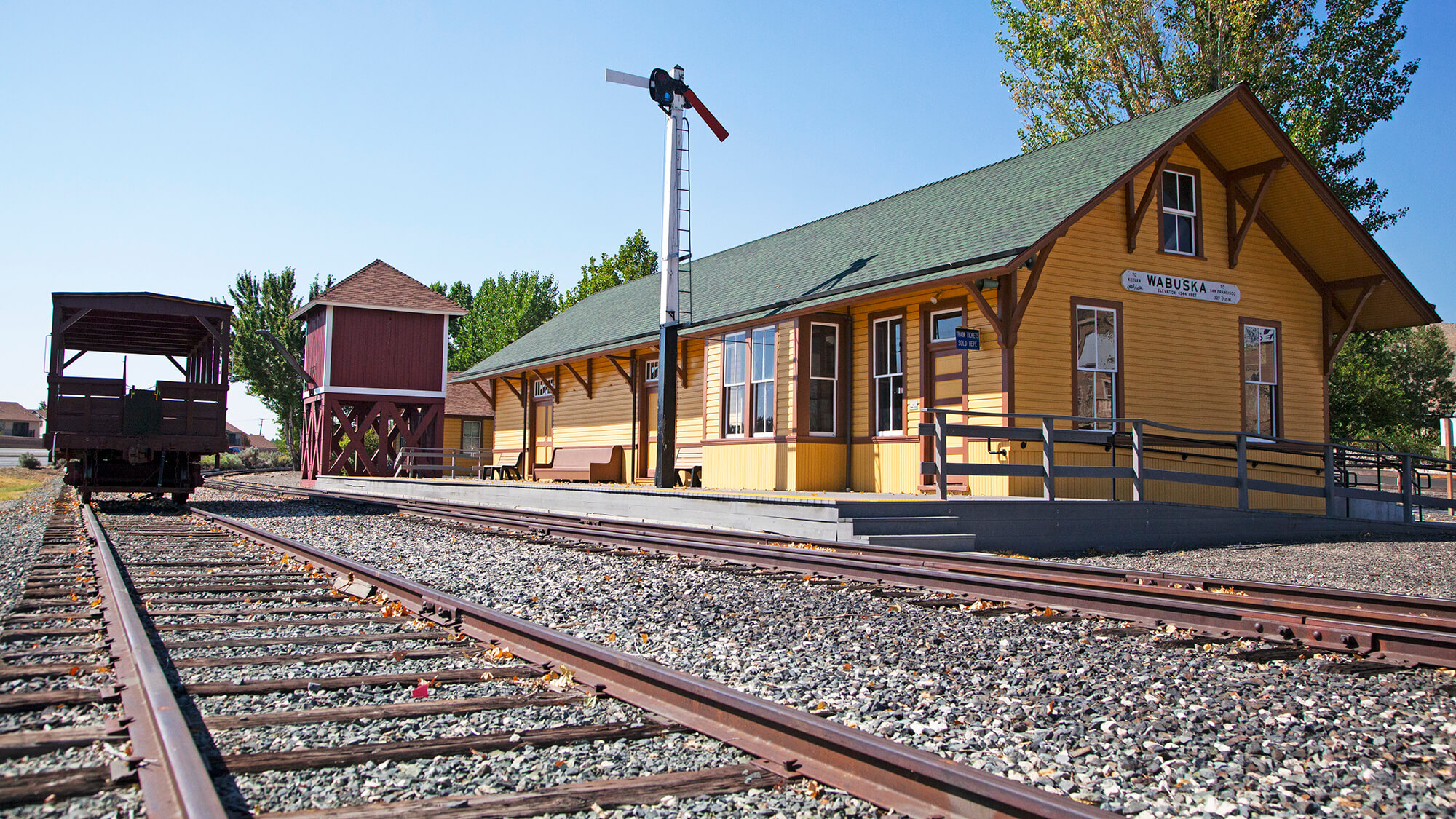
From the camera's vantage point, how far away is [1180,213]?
54.3 feet

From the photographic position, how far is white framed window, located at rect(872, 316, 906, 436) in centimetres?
1595

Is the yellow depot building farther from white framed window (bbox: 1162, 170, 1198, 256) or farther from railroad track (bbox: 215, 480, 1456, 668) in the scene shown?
railroad track (bbox: 215, 480, 1456, 668)

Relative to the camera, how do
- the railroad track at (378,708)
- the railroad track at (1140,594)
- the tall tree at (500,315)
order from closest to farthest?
the railroad track at (378,708), the railroad track at (1140,594), the tall tree at (500,315)

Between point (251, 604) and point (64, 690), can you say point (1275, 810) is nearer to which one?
point (64, 690)

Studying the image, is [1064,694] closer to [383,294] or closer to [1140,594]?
[1140,594]

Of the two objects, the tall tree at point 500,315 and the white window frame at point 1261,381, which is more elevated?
the tall tree at point 500,315

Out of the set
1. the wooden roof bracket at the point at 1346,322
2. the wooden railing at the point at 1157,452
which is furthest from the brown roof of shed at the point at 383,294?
the wooden roof bracket at the point at 1346,322

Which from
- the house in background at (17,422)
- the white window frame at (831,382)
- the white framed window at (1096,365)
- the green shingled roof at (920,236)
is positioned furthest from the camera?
the house in background at (17,422)

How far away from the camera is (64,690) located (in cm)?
397

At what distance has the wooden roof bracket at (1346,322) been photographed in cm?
1728

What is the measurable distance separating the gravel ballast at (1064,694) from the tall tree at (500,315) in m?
73.6

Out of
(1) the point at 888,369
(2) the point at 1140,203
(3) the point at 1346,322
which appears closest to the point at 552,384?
(1) the point at 888,369

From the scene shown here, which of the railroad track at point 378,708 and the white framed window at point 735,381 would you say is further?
the white framed window at point 735,381

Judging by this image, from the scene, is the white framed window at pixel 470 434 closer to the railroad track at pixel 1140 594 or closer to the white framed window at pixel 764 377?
the white framed window at pixel 764 377
